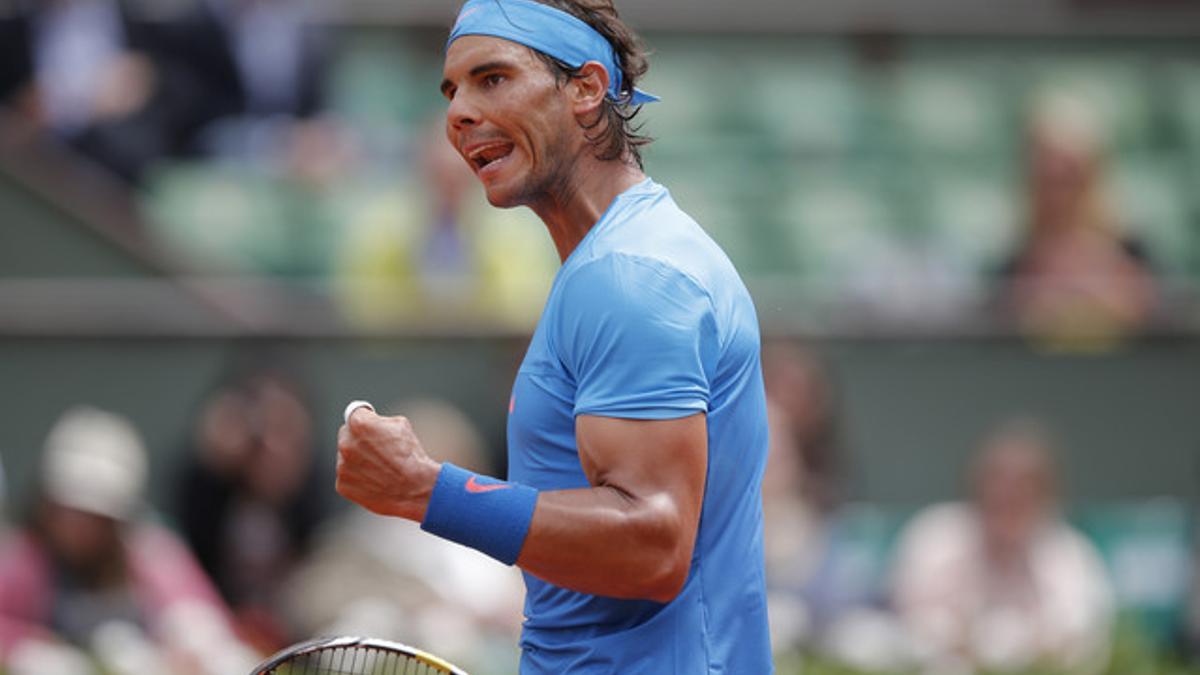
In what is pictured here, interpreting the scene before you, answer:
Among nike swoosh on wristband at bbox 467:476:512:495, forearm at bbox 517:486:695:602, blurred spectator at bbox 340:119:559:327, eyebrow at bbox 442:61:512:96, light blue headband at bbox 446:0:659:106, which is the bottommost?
forearm at bbox 517:486:695:602

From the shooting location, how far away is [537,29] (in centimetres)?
311

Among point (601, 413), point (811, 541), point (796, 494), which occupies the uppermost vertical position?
point (796, 494)

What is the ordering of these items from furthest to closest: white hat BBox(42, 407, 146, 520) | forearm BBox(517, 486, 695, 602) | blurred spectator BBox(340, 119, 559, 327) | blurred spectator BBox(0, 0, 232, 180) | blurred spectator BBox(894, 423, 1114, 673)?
blurred spectator BBox(0, 0, 232, 180)
blurred spectator BBox(340, 119, 559, 327)
blurred spectator BBox(894, 423, 1114, 673)
white hat BBox(42, 407, 146, 520)
forearm BBox(517, 486, 695, 602)

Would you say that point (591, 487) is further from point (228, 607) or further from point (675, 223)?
point (228, 607)

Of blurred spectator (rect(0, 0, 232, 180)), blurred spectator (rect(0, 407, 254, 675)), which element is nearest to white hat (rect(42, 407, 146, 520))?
blurred spectator (rect(0, 407, 254, 675))

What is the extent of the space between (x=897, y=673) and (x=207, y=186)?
13.1 feet

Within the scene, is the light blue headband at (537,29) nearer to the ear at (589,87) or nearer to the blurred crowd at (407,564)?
the ear at (589,87)

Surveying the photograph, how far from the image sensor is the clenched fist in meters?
2.87

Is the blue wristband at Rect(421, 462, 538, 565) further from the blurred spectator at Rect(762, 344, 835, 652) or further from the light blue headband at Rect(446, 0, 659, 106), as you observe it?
the blurred spectator at Rect(762, 344, 835, 652)

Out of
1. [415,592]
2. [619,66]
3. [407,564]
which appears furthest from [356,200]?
[619,66]

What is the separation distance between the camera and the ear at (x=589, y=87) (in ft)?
10.3

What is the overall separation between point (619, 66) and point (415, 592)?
447 centimetres

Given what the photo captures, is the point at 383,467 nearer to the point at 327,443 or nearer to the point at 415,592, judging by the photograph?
the point at 415,592

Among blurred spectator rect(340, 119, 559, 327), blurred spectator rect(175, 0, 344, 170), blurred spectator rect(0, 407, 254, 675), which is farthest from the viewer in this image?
blurred spectator rect(175, 0, 344, 170)
